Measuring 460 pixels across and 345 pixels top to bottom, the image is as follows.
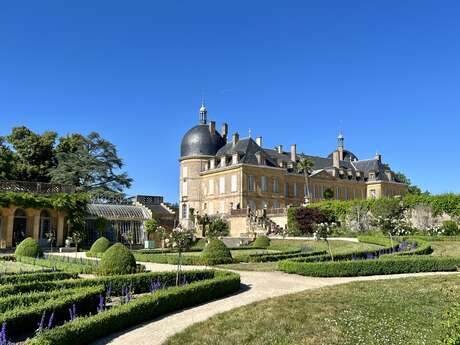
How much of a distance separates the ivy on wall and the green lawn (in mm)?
23911

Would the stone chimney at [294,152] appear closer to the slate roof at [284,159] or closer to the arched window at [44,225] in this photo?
the slate roof at [284,159]

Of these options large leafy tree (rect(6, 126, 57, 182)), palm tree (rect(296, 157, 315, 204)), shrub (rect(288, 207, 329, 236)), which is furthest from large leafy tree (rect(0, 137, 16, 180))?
palm tree (rect(296, 157, 315, 204))

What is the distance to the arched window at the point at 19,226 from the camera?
1195 inches

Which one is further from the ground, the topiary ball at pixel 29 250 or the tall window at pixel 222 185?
the tall window at pixel 222 185

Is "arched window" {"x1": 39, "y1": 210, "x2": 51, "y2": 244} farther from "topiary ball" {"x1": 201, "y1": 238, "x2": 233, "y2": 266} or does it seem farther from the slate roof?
the slate roof

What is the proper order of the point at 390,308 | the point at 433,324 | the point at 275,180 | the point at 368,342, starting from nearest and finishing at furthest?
the point at 368,342, the point at 433,324, the point at 390,308, the point at 275,180

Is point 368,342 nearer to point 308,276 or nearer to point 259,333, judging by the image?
point 259,333

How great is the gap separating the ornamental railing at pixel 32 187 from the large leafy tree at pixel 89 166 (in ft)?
18.0

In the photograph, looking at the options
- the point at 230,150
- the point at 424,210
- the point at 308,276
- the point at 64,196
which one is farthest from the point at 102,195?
the point at 308,276

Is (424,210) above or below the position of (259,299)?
above

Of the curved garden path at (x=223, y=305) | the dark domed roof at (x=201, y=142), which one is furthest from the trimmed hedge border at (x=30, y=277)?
the dark domed roof at (x=201, y=142)

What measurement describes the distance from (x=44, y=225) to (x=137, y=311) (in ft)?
84.0

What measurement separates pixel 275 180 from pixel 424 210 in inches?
686

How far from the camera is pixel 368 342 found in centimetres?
733
